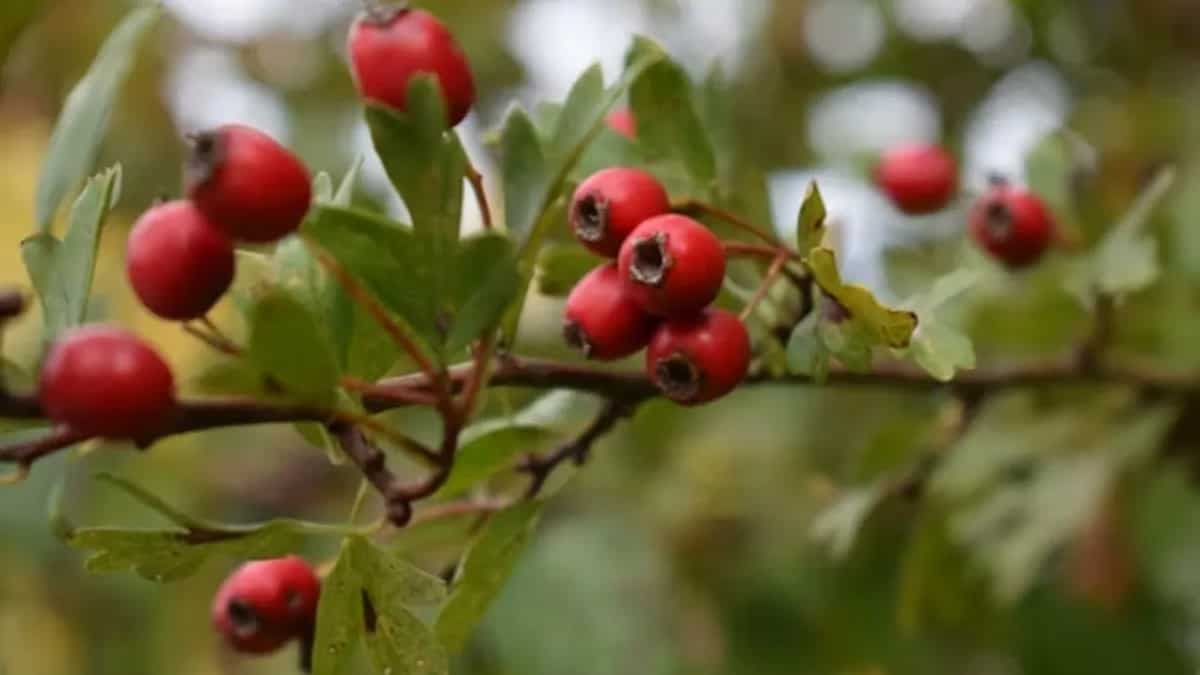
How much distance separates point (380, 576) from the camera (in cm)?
62

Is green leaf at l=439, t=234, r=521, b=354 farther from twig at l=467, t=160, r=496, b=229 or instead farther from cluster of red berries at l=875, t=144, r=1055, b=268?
cluster of red berries at l=875, t=144, r=1055, b=268

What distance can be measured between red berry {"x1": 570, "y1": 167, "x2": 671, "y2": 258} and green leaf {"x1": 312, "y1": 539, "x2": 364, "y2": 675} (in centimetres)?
17

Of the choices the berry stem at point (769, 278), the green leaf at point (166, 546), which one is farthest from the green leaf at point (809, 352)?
the green leaf at point (166, 546)

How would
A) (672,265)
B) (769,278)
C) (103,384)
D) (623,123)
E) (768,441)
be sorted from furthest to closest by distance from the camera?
(768,441), (623,123), (769,278), (672,265), (103,384)

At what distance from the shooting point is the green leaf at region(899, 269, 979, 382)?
2.08 ft

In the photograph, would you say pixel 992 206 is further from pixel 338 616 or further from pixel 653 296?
pixel 338 616

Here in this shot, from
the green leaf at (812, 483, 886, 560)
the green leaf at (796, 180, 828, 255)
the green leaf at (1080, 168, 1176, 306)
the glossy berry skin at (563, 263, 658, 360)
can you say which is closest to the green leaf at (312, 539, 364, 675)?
the glossy berry skin at (563, 263, 658, 360)

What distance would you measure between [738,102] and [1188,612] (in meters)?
0.99

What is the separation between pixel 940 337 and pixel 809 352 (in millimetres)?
62

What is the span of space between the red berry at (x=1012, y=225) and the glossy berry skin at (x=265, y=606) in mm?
454

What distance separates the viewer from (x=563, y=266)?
0.75 meters

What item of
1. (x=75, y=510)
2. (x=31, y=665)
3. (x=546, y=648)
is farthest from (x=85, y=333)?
(x=31, y=665)

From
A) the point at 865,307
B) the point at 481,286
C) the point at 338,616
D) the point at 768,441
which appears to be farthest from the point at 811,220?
the point at 768,441

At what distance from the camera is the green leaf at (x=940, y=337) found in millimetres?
634
